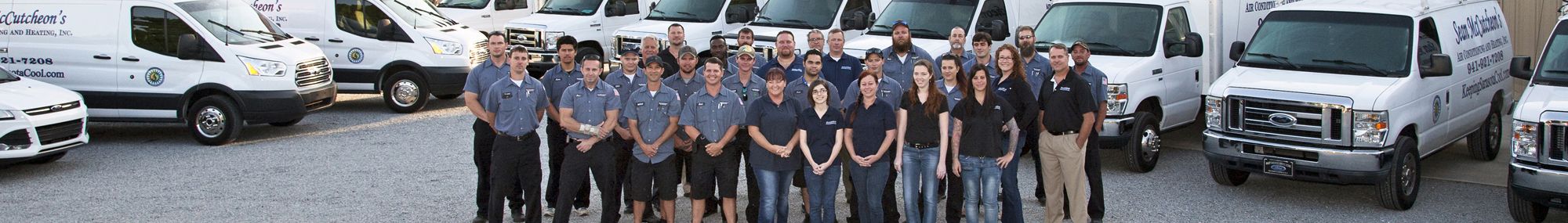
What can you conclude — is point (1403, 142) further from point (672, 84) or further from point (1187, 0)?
point (672, 84)

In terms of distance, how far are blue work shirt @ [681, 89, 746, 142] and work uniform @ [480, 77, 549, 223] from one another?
3.01 feet

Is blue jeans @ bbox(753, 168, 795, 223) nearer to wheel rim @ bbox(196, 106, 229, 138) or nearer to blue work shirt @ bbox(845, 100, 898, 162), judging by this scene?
blue work shirt @ bbox(845, 100, 898, 162)

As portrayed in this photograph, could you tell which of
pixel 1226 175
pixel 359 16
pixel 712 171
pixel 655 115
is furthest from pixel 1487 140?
pixel 359 16

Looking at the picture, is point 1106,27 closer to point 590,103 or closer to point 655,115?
point 655,115

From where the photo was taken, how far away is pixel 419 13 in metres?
17.0

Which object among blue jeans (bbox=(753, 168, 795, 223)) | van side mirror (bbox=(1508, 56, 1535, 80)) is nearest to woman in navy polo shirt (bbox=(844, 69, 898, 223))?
blue jeans (bbox=(753, 168, 795, 223))

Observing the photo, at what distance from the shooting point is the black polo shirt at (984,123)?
845 cm

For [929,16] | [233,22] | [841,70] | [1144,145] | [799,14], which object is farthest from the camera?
[799,14]

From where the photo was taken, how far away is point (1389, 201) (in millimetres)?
10047

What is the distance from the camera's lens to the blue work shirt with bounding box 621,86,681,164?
28.8ft

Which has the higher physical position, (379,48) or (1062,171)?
(379,48)

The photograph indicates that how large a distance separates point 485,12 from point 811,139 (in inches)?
534

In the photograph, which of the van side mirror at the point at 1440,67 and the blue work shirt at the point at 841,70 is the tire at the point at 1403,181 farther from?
the blue work shirt at the point at 841,70

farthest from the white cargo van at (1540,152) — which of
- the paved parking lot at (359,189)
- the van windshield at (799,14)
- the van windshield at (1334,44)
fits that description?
the van windshield at (799,14)
